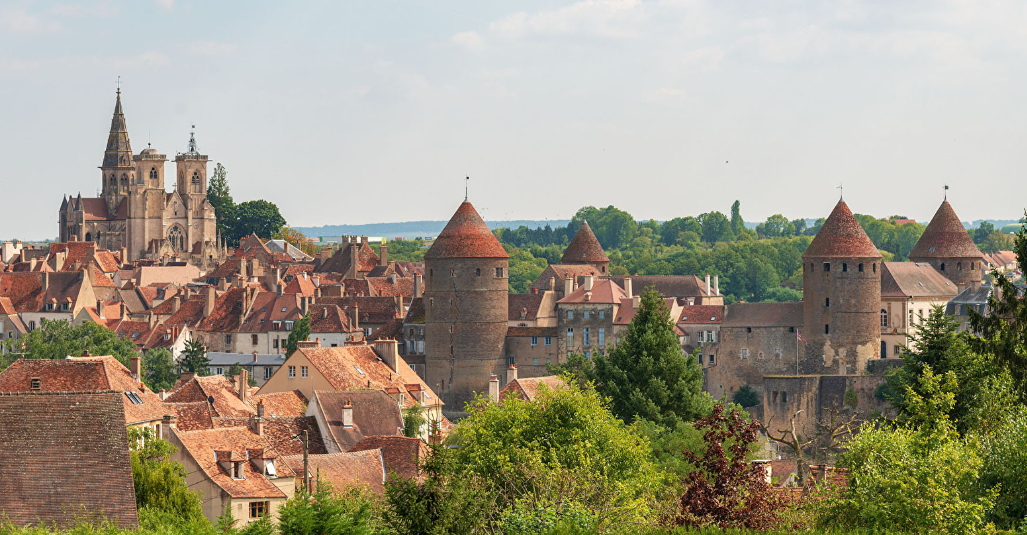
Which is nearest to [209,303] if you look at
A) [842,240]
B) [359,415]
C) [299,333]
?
[299,333]

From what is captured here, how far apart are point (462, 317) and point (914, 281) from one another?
2552cm

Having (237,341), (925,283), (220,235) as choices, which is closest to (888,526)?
(925,283)

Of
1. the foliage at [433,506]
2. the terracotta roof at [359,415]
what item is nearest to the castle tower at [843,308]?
the terracotta roof at [359,415]

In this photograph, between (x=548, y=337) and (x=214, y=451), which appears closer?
(x=214, y=451)

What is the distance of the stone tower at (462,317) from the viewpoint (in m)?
83.3

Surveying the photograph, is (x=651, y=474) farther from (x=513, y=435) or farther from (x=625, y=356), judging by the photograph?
(x=625, y=356)

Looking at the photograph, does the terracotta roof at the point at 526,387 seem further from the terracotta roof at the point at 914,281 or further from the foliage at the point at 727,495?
the terracotta roof at the point at 914,281

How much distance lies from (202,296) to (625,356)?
184 feet

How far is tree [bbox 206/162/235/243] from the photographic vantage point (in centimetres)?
17388

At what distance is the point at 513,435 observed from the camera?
38719 millimetres

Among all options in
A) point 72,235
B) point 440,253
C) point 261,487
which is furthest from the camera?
point 72,235

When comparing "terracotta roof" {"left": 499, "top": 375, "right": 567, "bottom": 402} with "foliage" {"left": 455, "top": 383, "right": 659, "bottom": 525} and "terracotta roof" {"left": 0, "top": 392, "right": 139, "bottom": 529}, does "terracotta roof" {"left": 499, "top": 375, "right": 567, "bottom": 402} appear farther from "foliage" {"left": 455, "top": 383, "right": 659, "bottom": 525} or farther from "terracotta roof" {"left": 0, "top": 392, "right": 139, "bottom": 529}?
"terracotta roof" {"left": 0, "top": 392, "right": 139, "bottom": 529}

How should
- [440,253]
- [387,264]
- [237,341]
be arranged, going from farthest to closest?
[387,264] → [237,341] → [440,253]

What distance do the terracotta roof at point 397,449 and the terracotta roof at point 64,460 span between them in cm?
1418
